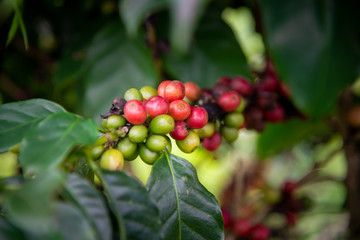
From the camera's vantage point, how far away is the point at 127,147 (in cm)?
65

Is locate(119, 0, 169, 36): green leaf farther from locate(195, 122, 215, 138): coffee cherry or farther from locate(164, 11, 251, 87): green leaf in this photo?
locate(164, 11, 251, 87): green leaf

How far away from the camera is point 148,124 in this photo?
2.31 ft

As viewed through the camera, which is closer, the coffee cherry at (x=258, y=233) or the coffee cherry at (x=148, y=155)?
the coffee cherry at (x=148, y=155)

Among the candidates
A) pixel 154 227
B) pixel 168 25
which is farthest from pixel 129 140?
pixel 168 25

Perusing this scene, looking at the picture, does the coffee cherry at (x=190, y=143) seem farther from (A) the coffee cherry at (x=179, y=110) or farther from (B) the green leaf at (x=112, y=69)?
(B) the green leaf at (x=112, y=69)

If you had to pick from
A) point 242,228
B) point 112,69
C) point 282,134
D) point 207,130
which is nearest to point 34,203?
point 207,130

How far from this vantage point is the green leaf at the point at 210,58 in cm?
Result: 129

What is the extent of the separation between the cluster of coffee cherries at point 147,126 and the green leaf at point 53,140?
0.07 m

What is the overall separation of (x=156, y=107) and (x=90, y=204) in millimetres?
256

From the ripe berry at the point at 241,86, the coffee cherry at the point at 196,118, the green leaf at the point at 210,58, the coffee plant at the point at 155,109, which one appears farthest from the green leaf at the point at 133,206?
the green leaf at the point at 210,58

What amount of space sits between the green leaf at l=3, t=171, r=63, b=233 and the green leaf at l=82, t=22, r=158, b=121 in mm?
767

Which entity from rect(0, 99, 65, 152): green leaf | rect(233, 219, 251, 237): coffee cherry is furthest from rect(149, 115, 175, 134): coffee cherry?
rect(233, 219, 251, 237): coffee cherry

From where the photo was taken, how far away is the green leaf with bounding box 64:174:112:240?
1.51ft

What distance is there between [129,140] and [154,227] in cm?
20
